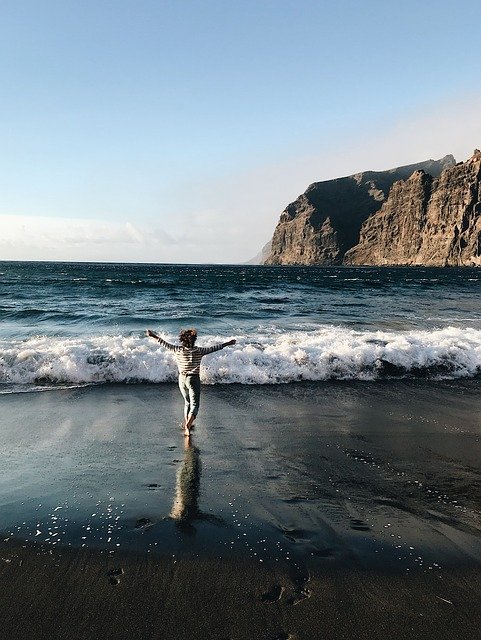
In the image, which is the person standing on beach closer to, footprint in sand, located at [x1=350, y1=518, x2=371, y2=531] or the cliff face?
footprint in sand, located at [x1=350, y1=518, x2=371, y2=531]

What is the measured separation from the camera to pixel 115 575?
154 inches

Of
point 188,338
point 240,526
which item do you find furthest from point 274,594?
point 188,338

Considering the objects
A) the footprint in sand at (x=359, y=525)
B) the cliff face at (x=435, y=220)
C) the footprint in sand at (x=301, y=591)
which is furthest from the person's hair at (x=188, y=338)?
the cliff face at (x=435, y=220)

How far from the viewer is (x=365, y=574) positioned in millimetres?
3951

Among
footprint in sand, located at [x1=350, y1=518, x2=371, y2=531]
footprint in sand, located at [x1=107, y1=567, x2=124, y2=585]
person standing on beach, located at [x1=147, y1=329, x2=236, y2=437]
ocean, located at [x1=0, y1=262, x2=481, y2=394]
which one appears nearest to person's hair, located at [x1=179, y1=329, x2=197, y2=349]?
person standing on beach, located at [x1=147, y1=329, x2=236, y2=437]

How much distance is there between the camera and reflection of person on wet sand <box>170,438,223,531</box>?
488cm

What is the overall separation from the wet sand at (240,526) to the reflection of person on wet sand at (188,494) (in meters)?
0.03

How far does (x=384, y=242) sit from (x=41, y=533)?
198m

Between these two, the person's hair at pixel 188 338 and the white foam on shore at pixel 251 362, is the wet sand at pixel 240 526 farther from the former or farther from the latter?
the white foam on shore at pixel 251 362

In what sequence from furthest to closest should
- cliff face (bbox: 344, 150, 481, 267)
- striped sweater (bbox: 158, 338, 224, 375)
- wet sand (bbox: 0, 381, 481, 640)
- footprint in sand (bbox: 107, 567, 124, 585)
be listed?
cliff face (bbox: 344, 150, 481, 267), striped sweater (bbox: 158, 338, 224, 375), footprint in sand (bbox: 107, 567, 124, 585), wet sand (bbox: 0, 381, 481, 640)

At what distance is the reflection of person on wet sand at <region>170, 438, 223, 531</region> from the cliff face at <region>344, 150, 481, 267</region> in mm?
153973

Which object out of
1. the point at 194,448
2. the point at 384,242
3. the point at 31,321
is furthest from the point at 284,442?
the point at 384,242

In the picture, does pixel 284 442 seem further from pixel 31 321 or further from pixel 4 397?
pixel 31 321

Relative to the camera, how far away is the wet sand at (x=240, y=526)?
3.43 m
